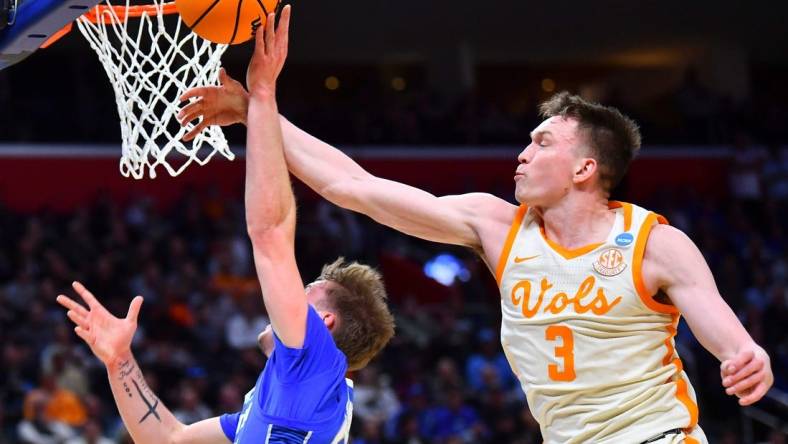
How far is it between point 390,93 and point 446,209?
1371 cm

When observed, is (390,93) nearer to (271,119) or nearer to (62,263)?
(62,263)

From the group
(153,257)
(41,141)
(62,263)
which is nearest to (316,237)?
(153,257)

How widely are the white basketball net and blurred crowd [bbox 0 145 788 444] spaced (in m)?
4.99

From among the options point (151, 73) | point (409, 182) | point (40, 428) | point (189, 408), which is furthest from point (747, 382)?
point (409, 182)

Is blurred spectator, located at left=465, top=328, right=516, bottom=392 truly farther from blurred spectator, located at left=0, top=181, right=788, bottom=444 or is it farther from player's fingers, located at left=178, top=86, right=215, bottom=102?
player's fingers, located at left=178, top=86, right=215, bottom=102

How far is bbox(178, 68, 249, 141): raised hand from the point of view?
310cm

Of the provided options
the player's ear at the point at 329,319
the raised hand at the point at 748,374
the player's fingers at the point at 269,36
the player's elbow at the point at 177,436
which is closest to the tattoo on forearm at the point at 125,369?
the player's elbow at the point at 177,436

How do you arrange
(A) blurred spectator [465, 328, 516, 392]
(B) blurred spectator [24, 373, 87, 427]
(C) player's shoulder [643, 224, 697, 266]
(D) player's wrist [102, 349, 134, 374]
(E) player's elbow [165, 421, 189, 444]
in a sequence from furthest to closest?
(A) blurred spectator [465, 328, 516, 392] → (B) blurred spectator [24, 373, 87, 427] → (E) player's elbow [165, 421, 189, 444] → (D) player's wrist [102, 349, 134, 374] → (C) player's shoulder [643, 224, 697, 266]

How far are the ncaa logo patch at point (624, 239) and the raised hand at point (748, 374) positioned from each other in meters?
0.46

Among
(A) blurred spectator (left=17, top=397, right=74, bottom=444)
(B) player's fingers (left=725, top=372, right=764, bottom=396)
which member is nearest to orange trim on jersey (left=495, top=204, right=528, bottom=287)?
(B) player's fingers (left=725, top=372, right=764, bottom=396)

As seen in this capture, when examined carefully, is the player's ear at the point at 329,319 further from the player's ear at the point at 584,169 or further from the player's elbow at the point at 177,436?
the player's ear at the point at 584,169

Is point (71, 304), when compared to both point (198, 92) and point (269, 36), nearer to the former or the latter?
point (198, 92)

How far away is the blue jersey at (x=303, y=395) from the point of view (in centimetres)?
296

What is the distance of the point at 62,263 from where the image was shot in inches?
414
